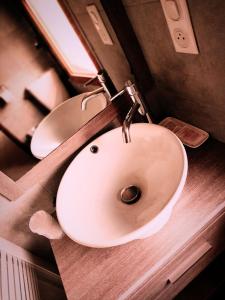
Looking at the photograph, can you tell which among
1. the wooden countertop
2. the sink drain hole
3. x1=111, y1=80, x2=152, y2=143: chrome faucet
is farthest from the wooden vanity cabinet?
x1=111, y1=80, x2=152, y2=143: chrome faucet

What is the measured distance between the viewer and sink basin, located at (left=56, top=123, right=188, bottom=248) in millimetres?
802

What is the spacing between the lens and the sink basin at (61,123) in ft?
3.22

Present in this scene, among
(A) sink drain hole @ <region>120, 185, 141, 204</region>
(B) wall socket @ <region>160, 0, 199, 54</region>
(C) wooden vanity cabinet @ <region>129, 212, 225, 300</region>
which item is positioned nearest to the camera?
(B) wall socket @ <region>160, 0, 199, 54</region>

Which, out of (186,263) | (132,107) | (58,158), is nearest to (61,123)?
(58,158)

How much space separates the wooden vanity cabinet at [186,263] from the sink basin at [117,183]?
0.12 metres

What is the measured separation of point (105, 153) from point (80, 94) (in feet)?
0.92

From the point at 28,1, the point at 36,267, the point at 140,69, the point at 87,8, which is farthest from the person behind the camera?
the point at 36,267

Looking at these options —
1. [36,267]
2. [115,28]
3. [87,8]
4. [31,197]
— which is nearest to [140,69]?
[115,28]

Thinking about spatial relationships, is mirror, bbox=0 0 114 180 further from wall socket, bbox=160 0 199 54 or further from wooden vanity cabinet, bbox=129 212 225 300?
wooden vanity cabinet, bbox=129 212 225 300

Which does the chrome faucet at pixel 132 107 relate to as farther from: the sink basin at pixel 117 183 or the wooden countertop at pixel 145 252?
the wooden countertop at pixel 145 252

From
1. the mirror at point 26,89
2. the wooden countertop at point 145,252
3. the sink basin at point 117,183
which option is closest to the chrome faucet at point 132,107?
the sink basin at point 117,183

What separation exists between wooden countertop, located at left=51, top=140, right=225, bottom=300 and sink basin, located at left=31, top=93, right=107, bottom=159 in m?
0.43

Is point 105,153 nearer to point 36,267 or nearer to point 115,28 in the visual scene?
point 115,28

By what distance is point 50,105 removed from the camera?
3.19ft
